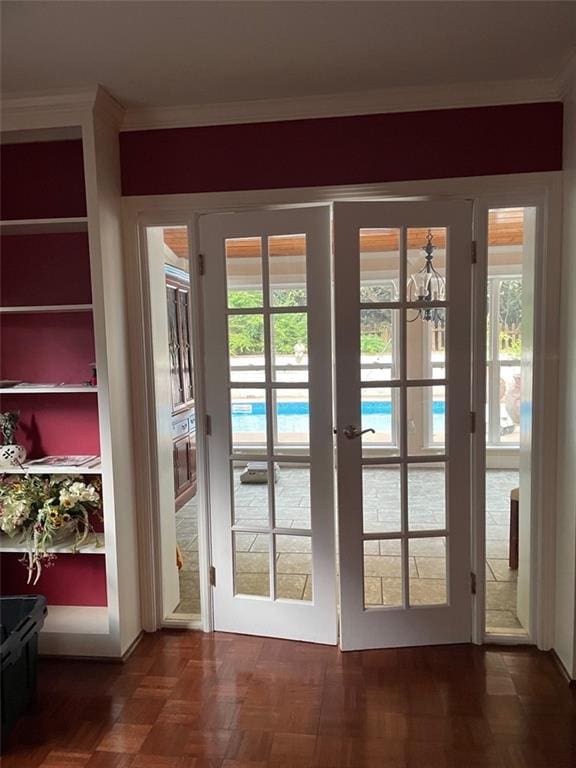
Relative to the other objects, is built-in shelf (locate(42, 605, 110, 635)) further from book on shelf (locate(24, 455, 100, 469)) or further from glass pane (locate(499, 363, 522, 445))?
glass pane (locate(499, 363, 522, 445))

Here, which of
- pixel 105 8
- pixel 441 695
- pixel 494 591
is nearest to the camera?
pixel 105 8

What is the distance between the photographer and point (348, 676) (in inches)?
97.1

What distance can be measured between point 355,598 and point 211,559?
720 millimetres

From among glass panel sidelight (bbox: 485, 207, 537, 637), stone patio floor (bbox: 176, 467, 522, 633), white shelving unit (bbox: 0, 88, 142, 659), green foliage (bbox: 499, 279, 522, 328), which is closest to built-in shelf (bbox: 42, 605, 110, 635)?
white shelving unit (bbox: 0, 88, 142, 659)

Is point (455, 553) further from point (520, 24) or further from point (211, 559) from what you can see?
point (520, 24)

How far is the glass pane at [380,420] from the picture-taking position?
2604 millimetres

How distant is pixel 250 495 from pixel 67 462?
870 millimetres

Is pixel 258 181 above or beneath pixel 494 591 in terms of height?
above

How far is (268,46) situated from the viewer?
207 centimetres

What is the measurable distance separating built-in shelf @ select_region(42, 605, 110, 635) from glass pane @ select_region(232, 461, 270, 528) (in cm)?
77

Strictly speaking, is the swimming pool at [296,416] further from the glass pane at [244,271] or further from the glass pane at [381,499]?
the glass pane at [244,271]

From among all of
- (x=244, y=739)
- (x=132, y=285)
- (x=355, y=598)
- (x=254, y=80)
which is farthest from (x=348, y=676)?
(x=254, y=80)

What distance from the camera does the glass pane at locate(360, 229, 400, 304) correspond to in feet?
8.34

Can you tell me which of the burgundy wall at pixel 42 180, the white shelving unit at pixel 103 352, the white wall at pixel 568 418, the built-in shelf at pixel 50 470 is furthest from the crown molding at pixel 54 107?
the white wall at pixel 568 418
